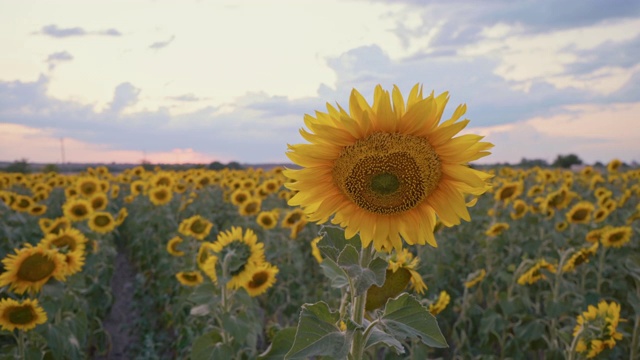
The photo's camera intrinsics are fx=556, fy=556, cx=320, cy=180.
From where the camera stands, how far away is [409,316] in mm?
1794

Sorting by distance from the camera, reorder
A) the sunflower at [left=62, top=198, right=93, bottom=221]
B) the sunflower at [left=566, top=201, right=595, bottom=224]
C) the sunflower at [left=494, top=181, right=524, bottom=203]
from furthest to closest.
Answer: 1. the sunflower at [left=62, top=198, right=93, bottom=221]
2. the sunflower at [left=494, top=181, right=524, bottom=203]
3. the sunflower at [left=566, top=201, right=595, bottom=224]

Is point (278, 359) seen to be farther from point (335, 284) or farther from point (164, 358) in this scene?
point (164, 358)

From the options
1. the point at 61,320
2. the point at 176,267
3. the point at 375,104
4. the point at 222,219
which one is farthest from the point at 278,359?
the point at 222,219

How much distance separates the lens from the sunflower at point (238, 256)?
3.74 m

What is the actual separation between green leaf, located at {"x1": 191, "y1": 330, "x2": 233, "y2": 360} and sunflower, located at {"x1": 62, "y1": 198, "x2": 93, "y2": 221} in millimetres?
5733

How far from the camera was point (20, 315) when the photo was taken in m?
3.82

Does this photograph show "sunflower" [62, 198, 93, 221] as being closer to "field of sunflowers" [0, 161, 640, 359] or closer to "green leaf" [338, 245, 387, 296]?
"field of sunflowers" [0, 161, 640, 359]

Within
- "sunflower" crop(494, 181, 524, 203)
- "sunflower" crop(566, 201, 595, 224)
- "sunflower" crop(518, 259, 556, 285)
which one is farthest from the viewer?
"sunflower" crop(494, 181, 524, 203)

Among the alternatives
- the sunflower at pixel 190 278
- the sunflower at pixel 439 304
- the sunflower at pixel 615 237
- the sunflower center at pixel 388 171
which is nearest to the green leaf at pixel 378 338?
the sunflower center at pixel 388 171

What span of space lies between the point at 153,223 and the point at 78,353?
6179 mm

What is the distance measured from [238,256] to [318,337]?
6.96 feet

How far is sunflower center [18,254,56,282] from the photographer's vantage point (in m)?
4.09

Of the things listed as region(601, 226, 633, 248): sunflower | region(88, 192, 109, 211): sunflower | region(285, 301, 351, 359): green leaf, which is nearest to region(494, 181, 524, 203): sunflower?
region(601, 226, 633, 248): sunflower

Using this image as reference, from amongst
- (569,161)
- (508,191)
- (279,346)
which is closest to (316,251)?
(279,346)
